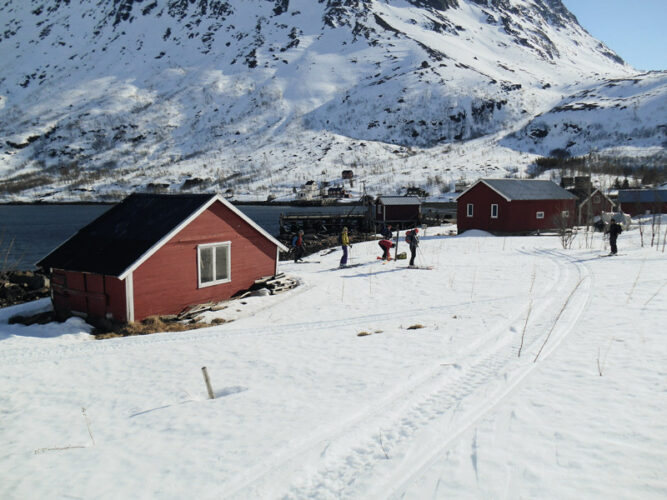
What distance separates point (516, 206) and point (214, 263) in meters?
27.8

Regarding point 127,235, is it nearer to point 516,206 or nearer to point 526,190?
point 516,206

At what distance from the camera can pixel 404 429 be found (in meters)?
6.62

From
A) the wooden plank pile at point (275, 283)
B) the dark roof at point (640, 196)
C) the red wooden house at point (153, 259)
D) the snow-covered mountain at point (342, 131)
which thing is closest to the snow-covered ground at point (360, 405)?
the red wooden house at point (153, 259)

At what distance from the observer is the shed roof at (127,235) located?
15445mm

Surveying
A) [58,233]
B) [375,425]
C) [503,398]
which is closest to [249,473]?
[375,425]

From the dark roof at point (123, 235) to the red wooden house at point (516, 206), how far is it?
27.6 metres

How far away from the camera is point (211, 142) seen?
170 metres

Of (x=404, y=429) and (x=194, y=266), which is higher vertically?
(x=194, y=266)

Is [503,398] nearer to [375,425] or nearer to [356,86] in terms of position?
[375,425]

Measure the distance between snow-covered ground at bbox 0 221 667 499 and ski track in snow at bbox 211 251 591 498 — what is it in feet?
0.09

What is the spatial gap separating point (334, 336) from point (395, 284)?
6858mm

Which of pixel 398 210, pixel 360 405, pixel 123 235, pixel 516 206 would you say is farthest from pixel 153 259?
pixel 398 210

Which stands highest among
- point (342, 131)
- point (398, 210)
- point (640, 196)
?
point (342, 131)

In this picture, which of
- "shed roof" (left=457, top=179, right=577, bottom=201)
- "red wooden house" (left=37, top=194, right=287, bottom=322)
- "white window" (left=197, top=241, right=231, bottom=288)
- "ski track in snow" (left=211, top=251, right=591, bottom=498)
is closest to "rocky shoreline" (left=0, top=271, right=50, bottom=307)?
"red wooden house" (left=37, top=194, right=287, bottom=322)
